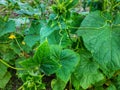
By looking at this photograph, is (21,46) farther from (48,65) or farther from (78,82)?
(48,65)

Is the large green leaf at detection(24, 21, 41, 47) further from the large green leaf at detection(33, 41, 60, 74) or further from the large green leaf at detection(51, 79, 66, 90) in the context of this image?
the large green leaf at detection(33, 41, 60, 74)

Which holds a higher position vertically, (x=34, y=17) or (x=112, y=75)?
(x=34, y=17)

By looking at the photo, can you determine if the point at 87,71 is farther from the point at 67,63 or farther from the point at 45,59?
the point at 45,59

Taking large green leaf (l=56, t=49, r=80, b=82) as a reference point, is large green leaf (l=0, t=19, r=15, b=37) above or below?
above

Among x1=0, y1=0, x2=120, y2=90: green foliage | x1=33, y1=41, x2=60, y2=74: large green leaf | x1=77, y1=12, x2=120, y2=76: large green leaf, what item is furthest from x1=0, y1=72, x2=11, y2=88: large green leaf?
x1=33, y1=41, x2=60, y2=74: large green leaf

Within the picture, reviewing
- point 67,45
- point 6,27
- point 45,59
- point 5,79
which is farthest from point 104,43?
point 5,79

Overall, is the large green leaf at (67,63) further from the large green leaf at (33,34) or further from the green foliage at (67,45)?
the large green leaf at (33,34)

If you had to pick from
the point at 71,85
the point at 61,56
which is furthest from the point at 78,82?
the point at 61,56

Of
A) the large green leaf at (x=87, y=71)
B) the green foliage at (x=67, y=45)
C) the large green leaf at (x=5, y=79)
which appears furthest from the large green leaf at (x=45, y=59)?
the large green leaf at (x=5, y=79)
